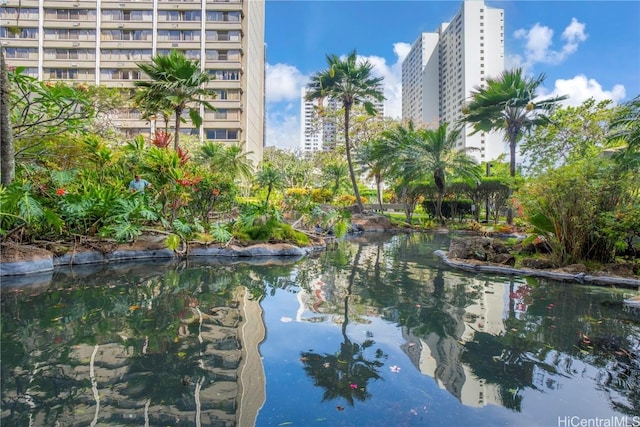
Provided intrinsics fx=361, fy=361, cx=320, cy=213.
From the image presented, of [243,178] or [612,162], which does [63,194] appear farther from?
[243,178]

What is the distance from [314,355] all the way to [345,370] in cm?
44

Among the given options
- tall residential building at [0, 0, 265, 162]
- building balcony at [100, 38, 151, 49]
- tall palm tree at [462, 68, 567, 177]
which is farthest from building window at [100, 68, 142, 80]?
tall palm tree at [462, 68, 567, 177]

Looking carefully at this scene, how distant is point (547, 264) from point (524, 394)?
640 centimetres

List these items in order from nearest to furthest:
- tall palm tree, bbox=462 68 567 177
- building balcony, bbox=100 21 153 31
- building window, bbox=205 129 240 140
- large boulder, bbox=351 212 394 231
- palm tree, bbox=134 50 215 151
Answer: palm tree, bbox=134 50 215 151
tall palm tree, bbox=462 68 567 177
large boulder, bbox=351 212 394 231
building window, bbox=205 129 240 140
building balcony, bbox=100 21 153 31

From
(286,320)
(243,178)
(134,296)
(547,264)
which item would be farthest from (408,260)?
(243,178)

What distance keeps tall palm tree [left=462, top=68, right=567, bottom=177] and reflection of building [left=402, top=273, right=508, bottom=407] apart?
15.9 meters

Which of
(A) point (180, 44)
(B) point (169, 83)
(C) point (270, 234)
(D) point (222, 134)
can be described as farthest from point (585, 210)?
(A) point (180, 44)

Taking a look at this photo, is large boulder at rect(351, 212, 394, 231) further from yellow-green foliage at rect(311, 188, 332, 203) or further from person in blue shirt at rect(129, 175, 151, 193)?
person in blue shirt at rect(129, 175, 151, 193)

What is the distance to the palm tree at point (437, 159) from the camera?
20.2 metres

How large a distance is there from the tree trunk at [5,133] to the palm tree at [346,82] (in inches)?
631

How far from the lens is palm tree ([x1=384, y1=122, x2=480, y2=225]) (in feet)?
66.3

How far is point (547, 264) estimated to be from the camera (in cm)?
823

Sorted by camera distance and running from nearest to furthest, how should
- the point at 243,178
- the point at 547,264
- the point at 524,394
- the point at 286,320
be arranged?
the point at 524,394
the point at 286,320
the point at 547,264
the point at 243,178

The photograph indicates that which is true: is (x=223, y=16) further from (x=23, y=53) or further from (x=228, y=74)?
(x=23, y=53)
